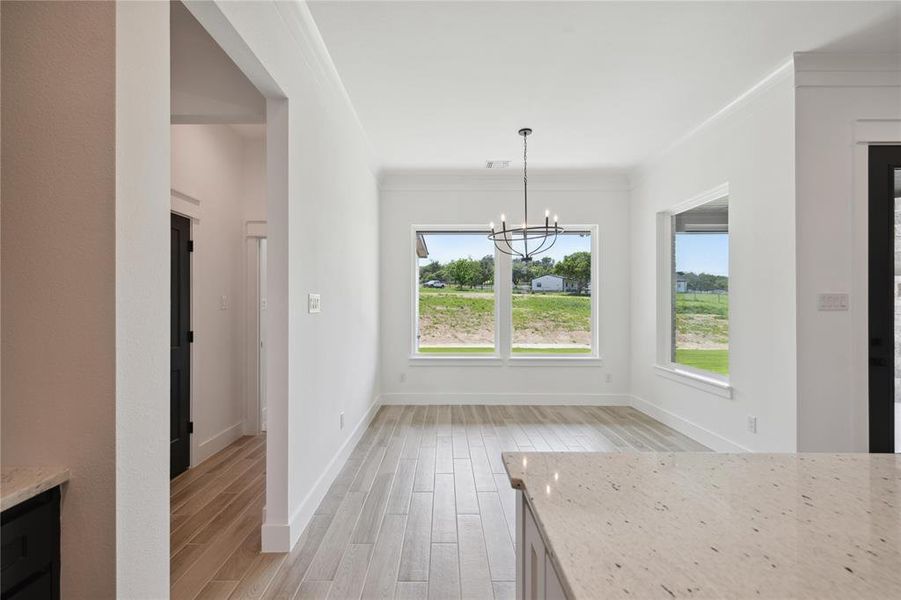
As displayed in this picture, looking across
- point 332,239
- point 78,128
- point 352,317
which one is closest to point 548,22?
point 332,239

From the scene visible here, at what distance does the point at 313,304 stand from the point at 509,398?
354 centimetres

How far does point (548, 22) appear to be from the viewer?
8.43 feet

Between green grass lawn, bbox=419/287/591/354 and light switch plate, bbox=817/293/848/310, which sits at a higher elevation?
light switch plate, bbox=817/293/848/310

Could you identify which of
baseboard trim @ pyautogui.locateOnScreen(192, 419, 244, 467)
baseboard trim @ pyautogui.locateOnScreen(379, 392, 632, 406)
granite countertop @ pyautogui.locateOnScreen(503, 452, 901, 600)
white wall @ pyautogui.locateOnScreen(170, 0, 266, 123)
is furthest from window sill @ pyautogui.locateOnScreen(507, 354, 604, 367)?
granite countertop @ pyautogui.locateOnScreen(503, 452, 901, 600)

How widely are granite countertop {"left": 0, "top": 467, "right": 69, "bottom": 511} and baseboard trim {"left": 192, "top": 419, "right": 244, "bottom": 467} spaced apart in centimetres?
286

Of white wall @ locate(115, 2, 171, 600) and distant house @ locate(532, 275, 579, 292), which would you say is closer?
white wall @ locate(115, 2, 171, 600)

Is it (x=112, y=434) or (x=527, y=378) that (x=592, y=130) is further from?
(x=112, y=434)

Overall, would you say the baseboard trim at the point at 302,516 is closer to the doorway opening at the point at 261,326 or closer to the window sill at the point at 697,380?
the doorway opening at the point at 261,326

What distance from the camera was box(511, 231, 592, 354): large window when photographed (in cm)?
585

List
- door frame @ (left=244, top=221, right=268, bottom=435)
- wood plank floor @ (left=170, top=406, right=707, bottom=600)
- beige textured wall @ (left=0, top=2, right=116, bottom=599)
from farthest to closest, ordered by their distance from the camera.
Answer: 1. door frame @ (left=244, top=221, right=268, bottom=435)
2. wood plank floor @ (left=170, top=406, right=707, bottom=600)
3. beige textured wall @ (left=0, top=2, right=116, bottom=599)

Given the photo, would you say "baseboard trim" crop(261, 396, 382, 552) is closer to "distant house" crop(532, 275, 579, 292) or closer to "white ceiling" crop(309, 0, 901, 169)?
"white ceiling" crop(309, 0, 901, 169)

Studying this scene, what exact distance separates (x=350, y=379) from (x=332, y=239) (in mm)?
1280

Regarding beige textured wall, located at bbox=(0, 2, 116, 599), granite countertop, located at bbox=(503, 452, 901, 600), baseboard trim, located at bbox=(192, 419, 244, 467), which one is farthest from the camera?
baseboard trim, located at bbox=(192, 419, 244, 467)

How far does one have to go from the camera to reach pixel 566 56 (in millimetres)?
2922
